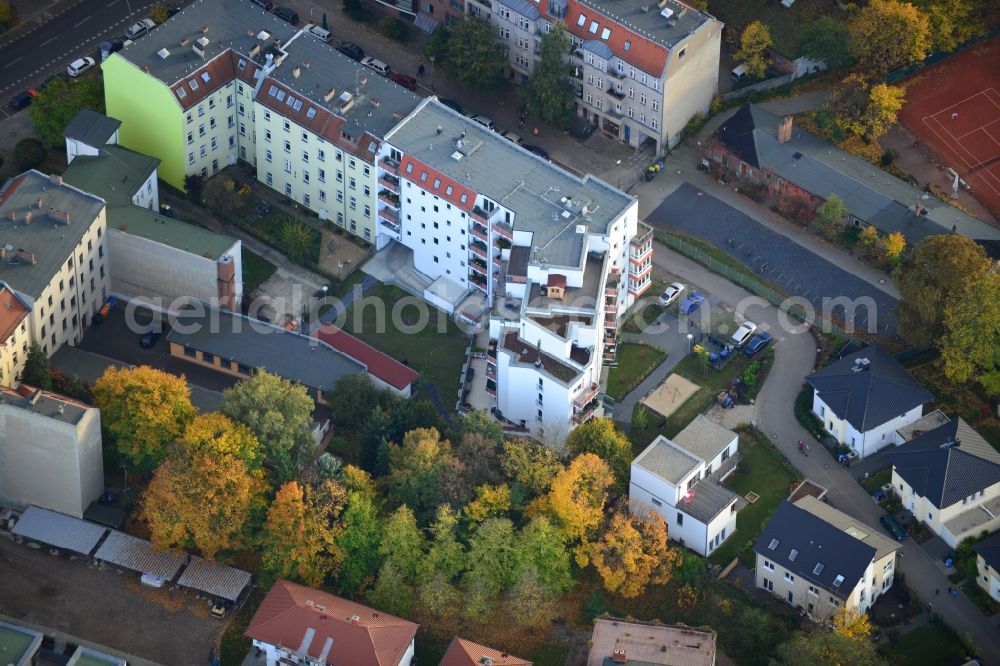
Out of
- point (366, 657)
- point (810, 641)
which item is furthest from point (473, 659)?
point (810, 641)

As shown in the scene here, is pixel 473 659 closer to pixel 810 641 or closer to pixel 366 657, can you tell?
pixel 366 657

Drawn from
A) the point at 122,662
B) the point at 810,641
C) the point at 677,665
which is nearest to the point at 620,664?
the point at 677,665

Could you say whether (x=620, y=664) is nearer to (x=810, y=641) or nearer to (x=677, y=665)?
(x=677, y=665)

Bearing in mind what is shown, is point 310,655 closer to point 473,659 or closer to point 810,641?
point 473,659

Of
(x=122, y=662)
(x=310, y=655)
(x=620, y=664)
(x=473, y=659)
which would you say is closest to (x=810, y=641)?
(x=620, y=664)

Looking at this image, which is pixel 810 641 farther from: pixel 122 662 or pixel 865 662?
pixel 122 662
